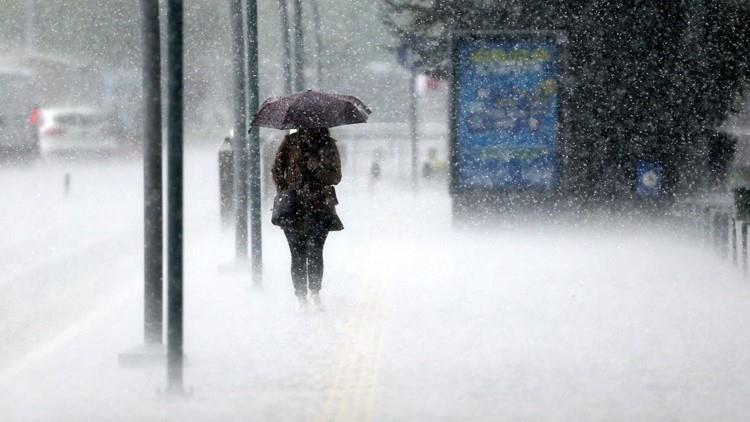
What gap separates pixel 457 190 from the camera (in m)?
18.4

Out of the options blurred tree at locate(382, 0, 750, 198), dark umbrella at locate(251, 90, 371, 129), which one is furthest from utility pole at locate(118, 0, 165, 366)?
blurred tree at locate(382, 0, 750, 198)

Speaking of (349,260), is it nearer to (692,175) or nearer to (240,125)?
(240,125)

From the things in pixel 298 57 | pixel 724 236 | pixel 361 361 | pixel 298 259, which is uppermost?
pixel 298 57

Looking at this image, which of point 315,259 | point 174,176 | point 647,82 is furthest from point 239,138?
point 647,82

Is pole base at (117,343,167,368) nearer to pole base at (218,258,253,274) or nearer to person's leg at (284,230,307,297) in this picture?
person's leg at (284,230,307,297)

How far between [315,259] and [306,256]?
12 centimetres

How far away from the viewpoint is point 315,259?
37.7 feet

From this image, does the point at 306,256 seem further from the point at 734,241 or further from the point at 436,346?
the point at 734,241

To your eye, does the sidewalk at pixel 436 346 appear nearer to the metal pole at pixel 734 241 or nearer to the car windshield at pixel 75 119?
the metal pole at pixel 734 241

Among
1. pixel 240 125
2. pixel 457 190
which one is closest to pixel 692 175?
pixel 457 190

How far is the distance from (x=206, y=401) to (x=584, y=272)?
6.94 metres

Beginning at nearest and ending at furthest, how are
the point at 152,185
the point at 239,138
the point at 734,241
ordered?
1. the point at 152,185
2. the point at 239,138
3. the point at 734,241

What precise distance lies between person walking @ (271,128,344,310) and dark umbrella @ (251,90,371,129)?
199 millimetres

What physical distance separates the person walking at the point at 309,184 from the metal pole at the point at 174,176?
330cm
